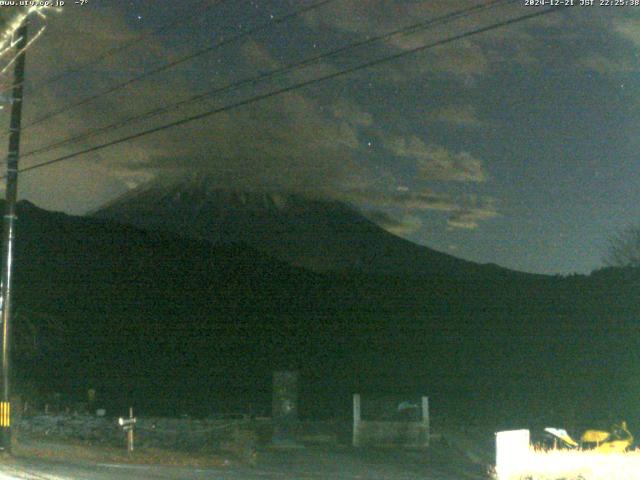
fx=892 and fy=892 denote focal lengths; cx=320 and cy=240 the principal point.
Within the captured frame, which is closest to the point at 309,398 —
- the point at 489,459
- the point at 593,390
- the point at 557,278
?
the point at 593,390

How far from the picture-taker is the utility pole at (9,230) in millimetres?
18531

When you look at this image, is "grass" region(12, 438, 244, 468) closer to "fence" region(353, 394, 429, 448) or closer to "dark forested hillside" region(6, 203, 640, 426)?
"fence" region(353, 394, 429, 448)

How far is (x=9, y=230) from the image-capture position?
19469mm

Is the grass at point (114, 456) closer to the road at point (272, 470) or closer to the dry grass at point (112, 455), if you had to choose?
the dry grass at point (112, 455)

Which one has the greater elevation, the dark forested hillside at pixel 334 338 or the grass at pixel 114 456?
the dark forested hillside at pixel 334 338

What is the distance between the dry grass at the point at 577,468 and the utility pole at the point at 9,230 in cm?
1031

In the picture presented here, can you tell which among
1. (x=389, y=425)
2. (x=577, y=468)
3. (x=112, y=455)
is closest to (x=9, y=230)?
(x=112, y=455)

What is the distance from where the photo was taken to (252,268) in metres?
103

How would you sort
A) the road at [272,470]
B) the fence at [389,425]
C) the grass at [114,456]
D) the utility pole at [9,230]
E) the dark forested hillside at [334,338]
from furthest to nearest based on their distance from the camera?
the dark forested hillside at [334,338] → the fence at [389,425] → the utility pole at [9,230] → the grass at [114,456] → the road at [272,470]

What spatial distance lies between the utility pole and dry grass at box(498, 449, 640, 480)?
1031 centimetres

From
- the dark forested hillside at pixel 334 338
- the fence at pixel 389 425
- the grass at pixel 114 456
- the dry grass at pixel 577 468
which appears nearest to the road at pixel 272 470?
the grass at pixel 114 456

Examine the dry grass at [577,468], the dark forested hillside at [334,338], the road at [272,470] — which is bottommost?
the road at [272,470]

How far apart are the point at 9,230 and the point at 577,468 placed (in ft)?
41.6

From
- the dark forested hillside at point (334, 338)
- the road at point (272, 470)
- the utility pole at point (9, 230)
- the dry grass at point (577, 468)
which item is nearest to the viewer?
the dry grass at point (577, 468)
